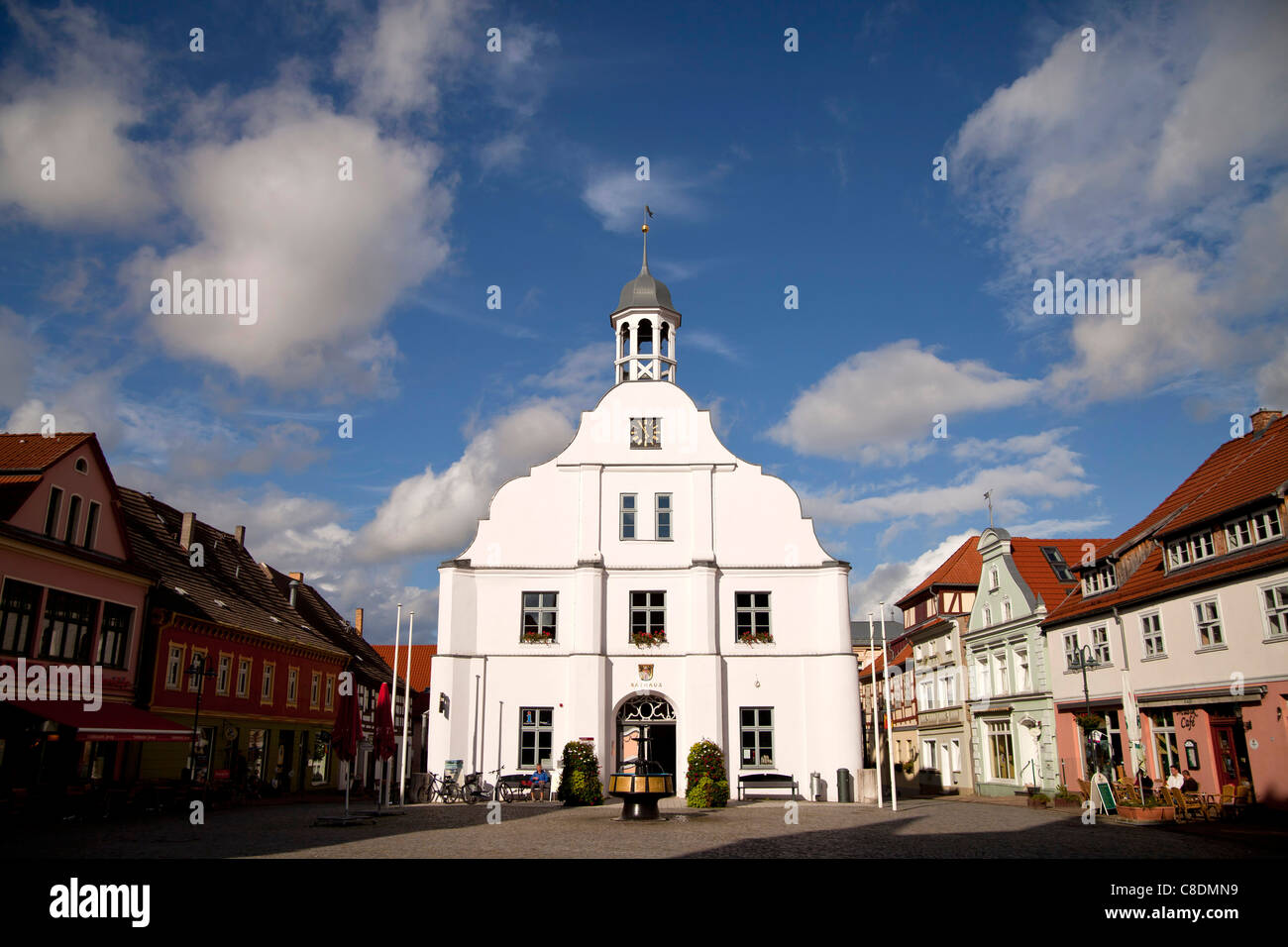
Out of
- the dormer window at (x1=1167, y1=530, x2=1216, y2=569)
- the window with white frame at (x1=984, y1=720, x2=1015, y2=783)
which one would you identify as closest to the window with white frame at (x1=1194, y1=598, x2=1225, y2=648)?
the dormer window at (x1=1167, y1=530, x2=1216, y2=569)

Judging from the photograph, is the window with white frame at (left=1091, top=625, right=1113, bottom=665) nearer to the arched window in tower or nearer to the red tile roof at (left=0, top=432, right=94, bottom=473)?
the arched window in tower

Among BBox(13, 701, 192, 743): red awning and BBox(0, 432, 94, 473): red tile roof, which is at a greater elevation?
BBox(0, 432, 94, 473): red tile roof

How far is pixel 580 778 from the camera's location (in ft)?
94.9

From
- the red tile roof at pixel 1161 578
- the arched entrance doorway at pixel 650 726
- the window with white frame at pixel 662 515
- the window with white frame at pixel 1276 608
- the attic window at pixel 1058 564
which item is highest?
the window with white frame at pixel 662 515

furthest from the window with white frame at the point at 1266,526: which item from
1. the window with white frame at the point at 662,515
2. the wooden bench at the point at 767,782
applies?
the window with white frame at the point at 662,515

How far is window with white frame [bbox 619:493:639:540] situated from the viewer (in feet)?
109

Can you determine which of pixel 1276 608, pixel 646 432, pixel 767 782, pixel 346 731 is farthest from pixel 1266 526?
pixel 346 731

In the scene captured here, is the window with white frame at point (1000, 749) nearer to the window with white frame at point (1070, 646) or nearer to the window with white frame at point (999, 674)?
the window with white frame at point (999, 674)

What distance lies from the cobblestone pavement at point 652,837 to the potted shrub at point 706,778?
207 cm

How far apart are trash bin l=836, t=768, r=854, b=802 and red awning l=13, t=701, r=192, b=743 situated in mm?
19956

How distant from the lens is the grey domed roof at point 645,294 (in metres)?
35.9

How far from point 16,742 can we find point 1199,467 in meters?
36.8
